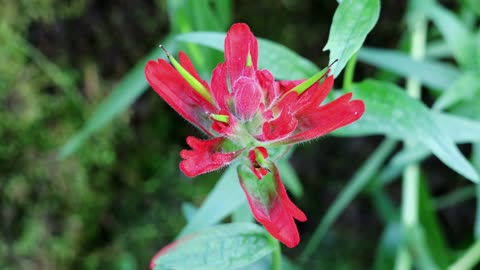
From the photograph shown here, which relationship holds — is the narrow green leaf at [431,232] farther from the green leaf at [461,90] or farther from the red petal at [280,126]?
the red petal at [280,126]

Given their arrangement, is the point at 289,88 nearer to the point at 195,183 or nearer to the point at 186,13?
the point at 186,13

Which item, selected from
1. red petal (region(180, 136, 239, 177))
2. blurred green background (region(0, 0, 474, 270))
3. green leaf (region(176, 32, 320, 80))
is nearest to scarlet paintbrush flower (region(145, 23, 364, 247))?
red petal (region(180, 136, 239, 177))

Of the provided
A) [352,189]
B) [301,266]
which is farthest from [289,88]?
[301,266]

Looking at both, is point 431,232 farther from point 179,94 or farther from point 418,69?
point 179,94

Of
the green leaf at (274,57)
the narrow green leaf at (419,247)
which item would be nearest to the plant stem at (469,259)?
the narrow green leaf at (419,247)

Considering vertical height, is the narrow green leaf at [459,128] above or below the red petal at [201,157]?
below

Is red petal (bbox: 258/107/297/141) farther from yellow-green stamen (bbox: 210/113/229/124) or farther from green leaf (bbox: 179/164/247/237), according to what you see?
green leaf (bbox: 179/164/247/237)

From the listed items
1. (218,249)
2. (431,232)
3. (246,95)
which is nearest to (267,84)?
(246,95)
